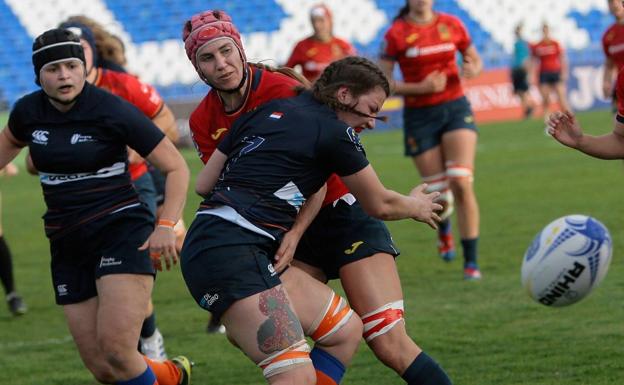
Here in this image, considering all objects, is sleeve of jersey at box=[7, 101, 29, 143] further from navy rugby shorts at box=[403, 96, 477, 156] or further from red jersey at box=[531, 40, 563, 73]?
red jersey at box=[531, 40, 563, 73]

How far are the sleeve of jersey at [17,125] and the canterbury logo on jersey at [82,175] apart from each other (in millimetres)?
192

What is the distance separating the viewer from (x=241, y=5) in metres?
30.4

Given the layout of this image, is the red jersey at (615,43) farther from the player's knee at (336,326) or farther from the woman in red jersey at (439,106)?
the player's knee at (336,326)

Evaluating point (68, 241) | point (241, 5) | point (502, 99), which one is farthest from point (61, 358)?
point (241, 5)

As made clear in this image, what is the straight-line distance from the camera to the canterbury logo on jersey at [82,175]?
17.4 feet

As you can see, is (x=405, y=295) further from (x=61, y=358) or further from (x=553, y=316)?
(x=61, y=358)

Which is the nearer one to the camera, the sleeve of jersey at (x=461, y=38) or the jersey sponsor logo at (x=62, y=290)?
the jersey sponsor logo at (x=62, y=290)

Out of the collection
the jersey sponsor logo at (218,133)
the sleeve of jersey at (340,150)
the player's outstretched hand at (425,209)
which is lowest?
the player's outstretched hand at (425,209)

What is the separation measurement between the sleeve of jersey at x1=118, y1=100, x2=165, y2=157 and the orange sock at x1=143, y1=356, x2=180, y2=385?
46.8 inches

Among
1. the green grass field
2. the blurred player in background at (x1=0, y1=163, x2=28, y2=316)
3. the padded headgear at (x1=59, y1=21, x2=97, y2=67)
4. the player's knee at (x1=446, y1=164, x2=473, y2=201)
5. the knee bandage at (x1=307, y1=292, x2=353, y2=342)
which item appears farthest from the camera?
the player's knee at (x1=446, y1=164, x2=473, y2=201)

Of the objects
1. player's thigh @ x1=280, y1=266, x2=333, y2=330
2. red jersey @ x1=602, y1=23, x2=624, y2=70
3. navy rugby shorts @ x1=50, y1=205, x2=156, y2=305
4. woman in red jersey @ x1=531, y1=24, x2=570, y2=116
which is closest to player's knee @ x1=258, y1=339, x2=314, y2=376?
player's thigh @ x1=280, y1=266, x2=333, y2=330

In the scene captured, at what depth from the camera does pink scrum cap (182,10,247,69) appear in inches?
185

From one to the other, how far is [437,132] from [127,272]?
453 cm

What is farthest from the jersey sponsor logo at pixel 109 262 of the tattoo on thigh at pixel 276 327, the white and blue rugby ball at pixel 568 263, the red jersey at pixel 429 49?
the red jersey at pixel 429 49
